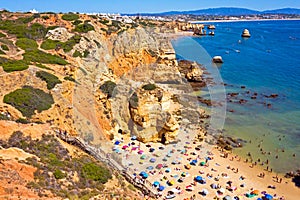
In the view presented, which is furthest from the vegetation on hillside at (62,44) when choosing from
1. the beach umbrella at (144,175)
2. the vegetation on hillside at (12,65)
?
the beach umbrella at (144,175)

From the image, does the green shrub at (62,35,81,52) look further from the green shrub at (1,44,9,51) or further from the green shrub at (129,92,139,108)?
the green shrub at (129,92,139,108)

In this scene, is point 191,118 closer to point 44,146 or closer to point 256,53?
point 44,146

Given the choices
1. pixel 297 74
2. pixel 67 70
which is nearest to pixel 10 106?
pixel 67 70

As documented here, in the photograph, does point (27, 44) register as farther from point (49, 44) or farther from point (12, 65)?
point (12, 65)

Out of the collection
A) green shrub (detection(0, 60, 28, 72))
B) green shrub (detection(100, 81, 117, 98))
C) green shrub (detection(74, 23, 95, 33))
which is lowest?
green shrub (detection(100, 81, 117, 98))

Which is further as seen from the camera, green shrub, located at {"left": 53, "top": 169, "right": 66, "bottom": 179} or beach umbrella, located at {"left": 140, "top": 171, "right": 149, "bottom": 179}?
beach umbrella, located at {"left": 140, "top": 171, "right": 149, "bottom": 179}

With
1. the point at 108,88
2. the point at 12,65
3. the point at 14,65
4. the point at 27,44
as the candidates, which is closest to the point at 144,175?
the point at 108,88

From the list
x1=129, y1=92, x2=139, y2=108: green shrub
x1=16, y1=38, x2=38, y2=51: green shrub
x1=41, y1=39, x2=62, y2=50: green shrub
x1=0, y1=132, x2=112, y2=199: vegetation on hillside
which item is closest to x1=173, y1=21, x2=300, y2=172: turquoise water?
x1=129, y1=92, x2=139, y2=108: green shrub
